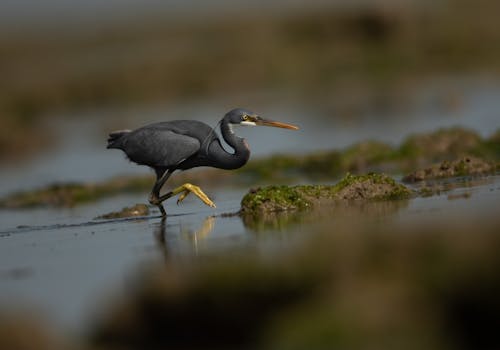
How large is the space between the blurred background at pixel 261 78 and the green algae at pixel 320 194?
28.8 feet

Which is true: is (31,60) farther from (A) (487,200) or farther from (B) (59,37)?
(A) (487,200)

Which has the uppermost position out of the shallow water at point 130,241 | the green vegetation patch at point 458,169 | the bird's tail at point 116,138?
the bird's tail at point 116,138

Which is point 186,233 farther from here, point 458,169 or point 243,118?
point 458,169

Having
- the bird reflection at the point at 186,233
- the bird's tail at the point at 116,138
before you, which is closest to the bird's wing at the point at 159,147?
the bird's tail at the point at 116,138

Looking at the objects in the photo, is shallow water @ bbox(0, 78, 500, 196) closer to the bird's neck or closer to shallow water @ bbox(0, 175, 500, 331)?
the bird's neck

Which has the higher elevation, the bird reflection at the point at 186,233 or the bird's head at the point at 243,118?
the bird's head at the point at 243,118

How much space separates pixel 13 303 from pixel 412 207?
4699 millimetres

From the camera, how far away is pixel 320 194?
13.3 metres

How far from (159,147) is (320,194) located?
2216mm

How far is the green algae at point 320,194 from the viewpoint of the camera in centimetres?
1315

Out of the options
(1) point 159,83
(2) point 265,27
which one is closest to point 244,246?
(1) point 159,83

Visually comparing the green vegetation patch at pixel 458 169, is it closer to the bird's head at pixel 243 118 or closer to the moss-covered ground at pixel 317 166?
the moss-covered ground at pixel 317 166

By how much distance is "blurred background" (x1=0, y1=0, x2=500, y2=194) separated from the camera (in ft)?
83.1

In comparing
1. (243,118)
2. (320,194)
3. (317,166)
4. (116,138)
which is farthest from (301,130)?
(320,194)
